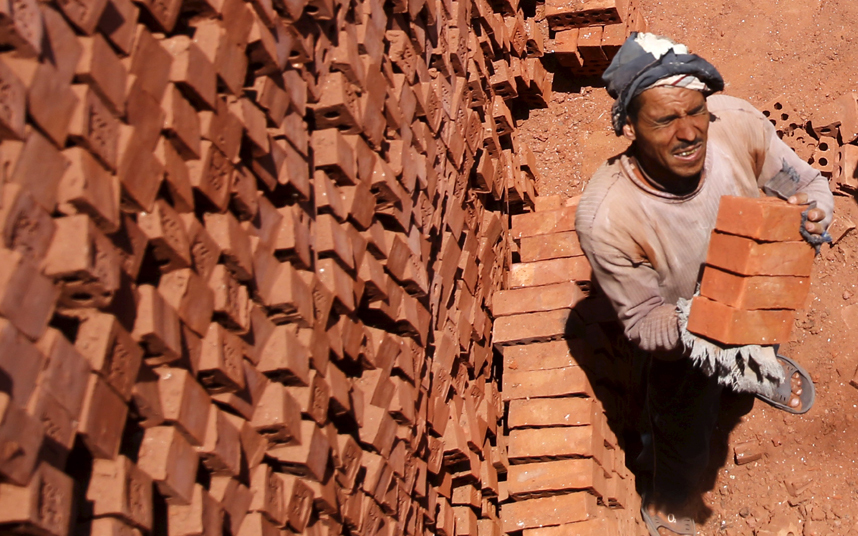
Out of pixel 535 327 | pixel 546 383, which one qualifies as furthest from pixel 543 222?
pixel 546 383

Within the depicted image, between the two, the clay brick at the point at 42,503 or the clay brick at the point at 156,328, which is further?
the clay brick at the point at 156,328

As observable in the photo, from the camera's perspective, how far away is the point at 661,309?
12.7ft

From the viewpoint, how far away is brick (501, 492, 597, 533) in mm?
4344

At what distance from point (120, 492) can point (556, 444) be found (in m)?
2.61

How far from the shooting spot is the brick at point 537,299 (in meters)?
4.93

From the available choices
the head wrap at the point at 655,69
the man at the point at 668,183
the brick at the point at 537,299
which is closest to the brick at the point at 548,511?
the man at the point at 668,183

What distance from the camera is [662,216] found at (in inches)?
151

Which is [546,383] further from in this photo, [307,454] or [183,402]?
[183,402]

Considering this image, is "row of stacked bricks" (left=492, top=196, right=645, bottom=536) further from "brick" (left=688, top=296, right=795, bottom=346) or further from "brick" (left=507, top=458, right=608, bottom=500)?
"brick" (left=688, top=296, right=795, bottom=346)

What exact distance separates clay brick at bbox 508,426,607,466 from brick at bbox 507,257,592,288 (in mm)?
898

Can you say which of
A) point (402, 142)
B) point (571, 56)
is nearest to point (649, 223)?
point (402, 142)

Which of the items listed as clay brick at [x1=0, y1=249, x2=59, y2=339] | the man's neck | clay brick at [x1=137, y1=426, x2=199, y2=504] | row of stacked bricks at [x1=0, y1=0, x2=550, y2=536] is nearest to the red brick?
the man's neck

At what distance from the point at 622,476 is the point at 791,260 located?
185 centimetres

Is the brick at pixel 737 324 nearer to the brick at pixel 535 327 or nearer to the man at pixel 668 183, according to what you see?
the man at pixel 668 183
